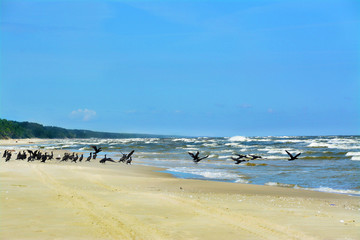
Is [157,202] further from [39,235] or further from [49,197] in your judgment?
[39,235]

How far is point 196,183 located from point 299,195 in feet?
14.6

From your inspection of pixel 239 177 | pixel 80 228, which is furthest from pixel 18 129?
pixel 80 228

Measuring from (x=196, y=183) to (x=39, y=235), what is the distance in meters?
10.0

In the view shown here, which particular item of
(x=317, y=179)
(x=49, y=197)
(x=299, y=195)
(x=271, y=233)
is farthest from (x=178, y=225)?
(x=317, y=179)

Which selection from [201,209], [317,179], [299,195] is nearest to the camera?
[201,209]

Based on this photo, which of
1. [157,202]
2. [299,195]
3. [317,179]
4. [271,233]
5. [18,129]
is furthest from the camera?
[18,129]

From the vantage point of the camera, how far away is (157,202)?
9.73 metres

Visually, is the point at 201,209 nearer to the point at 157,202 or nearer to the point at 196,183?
A: the point at 157,202

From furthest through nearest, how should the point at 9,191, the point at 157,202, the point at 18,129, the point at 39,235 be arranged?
the point at 18,129 < the point at 9,191 < the point at 157,202 < the point at 39,235

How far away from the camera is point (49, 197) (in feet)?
33.0

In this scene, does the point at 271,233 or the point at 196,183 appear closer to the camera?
the point at 271,233

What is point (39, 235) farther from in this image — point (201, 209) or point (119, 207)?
point (201, 209)

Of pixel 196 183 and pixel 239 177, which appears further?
pixel 239 177

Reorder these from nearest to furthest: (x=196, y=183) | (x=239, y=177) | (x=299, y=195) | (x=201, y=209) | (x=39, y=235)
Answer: (x=39, y=235), (x=201, y=209), (x=299, y=195), (x=196, y=183), (x=239, y=177)
